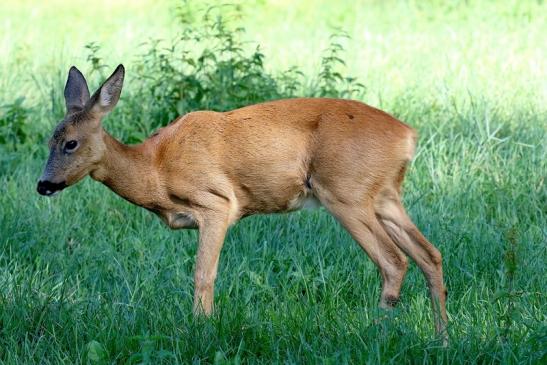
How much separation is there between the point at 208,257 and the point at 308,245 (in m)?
0.89

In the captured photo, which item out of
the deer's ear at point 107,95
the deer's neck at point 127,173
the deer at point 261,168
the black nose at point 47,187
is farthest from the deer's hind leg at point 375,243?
the black nose at point 47,187

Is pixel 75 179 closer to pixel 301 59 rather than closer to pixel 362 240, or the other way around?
pixel 362 240

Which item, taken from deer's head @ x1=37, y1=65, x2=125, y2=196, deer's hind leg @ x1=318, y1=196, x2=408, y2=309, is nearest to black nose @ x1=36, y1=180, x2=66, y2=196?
deer's head @ x1=37, y1=65, x2=125, y2=196

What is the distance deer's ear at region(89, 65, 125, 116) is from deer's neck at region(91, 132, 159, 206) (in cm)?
15

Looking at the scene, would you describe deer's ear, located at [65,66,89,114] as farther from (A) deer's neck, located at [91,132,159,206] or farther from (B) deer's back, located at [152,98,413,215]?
(B) deer's back, located at [152,98,413,215]

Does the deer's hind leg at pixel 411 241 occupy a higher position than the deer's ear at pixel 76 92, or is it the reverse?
the deer's ear at pixel 76 92

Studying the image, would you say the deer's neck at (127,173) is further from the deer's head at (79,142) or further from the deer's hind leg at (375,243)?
A: the deer's hind leg at (375,243)

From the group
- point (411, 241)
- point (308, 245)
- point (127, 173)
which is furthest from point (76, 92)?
point (411, 241)

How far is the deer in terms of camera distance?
562cm

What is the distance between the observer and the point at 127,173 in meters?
5.81

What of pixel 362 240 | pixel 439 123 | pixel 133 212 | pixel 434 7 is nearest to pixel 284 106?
pixel 362 240

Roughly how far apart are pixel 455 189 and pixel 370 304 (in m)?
1.71

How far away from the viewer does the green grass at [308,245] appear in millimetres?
4688

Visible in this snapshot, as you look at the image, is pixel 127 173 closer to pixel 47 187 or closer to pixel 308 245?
pixel 47 187
